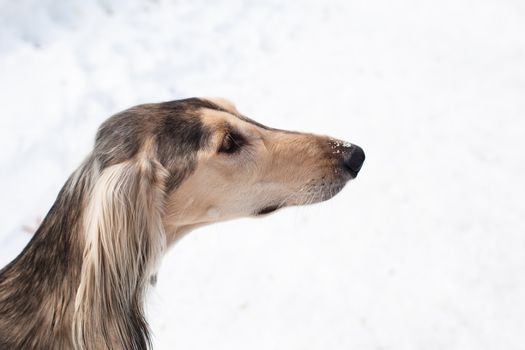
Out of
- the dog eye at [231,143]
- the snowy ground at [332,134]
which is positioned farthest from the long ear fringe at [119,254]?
the snowy ground at [332,134]

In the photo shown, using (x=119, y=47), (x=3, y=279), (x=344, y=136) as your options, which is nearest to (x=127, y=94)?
(x=119, y=47)

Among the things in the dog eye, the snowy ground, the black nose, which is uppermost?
the dog eye

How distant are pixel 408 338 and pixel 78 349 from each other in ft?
7.11

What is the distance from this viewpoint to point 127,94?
521cm

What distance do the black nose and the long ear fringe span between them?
3.38 feet

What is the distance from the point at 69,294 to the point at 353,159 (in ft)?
5.23

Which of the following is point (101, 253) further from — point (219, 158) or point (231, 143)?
point (231, 143)

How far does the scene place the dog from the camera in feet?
7.45

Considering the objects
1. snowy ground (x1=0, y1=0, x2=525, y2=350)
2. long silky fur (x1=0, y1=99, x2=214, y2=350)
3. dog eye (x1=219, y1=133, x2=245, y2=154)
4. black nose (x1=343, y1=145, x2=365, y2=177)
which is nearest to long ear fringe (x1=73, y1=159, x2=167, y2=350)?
long silky fur (x1=0, y1=99, x2=214, y2=350)

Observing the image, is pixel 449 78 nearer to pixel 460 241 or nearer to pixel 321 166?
pixel 460 241

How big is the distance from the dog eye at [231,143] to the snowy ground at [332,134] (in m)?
0.74

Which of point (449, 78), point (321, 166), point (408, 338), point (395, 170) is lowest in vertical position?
point (408, 338)

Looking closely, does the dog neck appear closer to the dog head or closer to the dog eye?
the dog head

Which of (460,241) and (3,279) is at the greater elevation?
(3,279)
